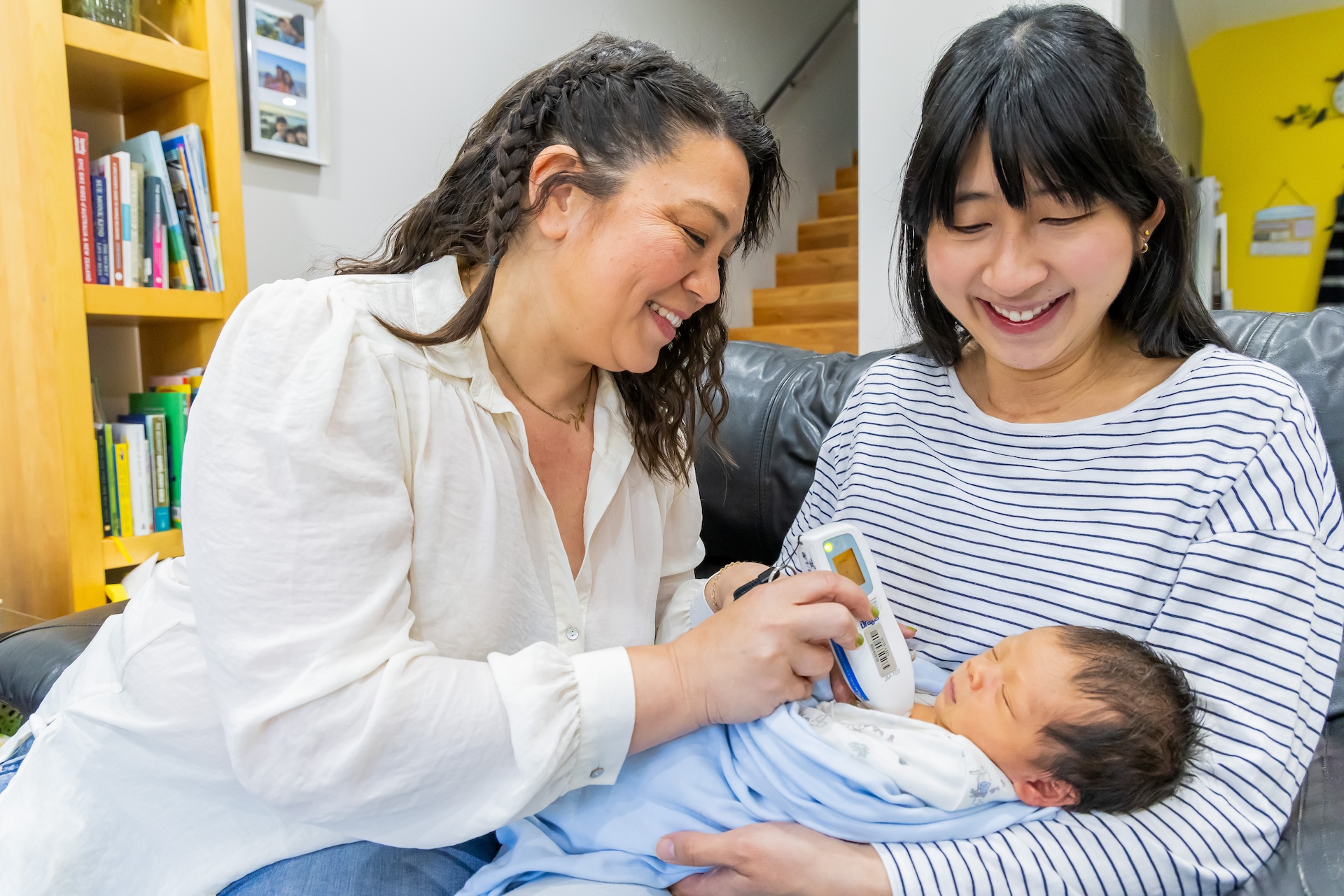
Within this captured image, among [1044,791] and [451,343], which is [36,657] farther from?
[1044,791]

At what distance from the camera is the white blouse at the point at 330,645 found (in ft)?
2.66

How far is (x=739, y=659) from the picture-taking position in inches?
37.5

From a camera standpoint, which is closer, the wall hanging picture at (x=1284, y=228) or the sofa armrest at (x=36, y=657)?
the sofa armrest at (x=36, y=657)

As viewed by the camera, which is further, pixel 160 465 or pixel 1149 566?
pixel 160 465

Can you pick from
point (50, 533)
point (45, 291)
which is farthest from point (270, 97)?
point (50, 533)

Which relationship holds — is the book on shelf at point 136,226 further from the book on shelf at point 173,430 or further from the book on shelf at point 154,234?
the book on shelf at point 173,430

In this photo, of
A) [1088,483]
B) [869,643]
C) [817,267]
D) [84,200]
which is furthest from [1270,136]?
[84,200]

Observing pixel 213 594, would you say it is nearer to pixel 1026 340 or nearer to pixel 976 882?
pixel 976 882

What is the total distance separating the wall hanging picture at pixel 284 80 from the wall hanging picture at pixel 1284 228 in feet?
23.7

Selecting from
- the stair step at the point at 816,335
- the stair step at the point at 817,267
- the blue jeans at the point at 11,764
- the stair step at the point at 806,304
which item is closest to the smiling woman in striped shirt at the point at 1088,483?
the blue jeans at the point at 11,764

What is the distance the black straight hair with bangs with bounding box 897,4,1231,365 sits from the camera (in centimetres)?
99

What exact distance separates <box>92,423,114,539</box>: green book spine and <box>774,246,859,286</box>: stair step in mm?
4310

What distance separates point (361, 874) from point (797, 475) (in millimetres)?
1185

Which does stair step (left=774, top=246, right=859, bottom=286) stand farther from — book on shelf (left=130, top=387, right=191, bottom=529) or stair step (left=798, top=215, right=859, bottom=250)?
book on shelf (left=130, top=387, right=191, bottom=529)
